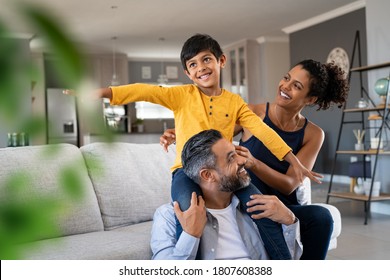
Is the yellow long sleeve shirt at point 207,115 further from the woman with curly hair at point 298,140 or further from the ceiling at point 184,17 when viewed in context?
the ceiling at point 184,17

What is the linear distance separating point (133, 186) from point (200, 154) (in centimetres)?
82

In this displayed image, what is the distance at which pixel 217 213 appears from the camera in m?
1.85

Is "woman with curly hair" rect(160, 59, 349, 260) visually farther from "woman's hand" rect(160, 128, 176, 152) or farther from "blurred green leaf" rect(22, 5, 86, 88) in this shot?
"blurred green leaf" rect(22, 5, 86, 88)

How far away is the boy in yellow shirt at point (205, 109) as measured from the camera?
1.82 meters

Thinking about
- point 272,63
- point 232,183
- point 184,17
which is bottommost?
point 232,183

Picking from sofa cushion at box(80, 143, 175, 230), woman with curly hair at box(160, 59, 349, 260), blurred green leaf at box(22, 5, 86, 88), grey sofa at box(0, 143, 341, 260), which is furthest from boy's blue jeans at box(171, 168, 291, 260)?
blurred green leaf at box(22, 5, 86, 88)

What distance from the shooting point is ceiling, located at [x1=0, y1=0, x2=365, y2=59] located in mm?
6492

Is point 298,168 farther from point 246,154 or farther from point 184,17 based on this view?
point 184,17

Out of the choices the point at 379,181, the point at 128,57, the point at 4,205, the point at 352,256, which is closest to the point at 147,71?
the point at 128,57

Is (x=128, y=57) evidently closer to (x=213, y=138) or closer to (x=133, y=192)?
(x=133, y=192)

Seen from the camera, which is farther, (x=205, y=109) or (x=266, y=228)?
(x=205, y=109)

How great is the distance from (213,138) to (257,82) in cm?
803

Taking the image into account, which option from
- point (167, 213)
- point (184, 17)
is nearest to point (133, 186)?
point (167, 213)

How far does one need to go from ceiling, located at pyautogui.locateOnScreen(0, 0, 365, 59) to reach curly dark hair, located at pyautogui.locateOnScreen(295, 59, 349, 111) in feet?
12.7
